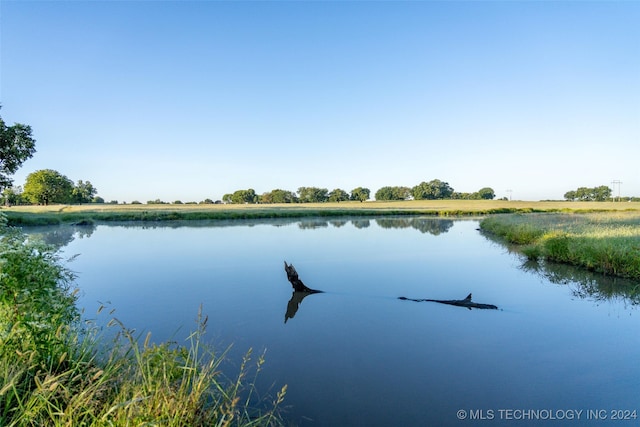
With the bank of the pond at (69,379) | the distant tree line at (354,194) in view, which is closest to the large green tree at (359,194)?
the distant tree line at (354,194)

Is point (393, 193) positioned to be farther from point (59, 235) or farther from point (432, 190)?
point (59, 235)

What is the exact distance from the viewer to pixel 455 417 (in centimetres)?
424

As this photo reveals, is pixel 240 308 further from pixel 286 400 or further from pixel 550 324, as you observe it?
pixel 550 324

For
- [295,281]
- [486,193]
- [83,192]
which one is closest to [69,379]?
[295,281]

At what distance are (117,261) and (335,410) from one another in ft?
51.7

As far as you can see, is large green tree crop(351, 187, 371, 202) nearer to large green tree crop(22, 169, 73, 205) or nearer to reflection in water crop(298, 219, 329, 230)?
reflection in water crop(298, 219, 329, 230)

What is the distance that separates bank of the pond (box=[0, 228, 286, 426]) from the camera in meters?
2.76

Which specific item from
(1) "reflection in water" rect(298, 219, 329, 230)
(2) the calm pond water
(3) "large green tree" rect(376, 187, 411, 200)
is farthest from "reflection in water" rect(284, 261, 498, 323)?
(3) "large green tree" rect(376, 187, 411, 200)

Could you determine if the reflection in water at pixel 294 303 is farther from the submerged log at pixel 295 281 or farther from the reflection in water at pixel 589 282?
the reflection in water at pixel 589 282

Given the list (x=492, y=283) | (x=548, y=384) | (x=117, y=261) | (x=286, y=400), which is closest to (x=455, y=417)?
(x=548, y=384)

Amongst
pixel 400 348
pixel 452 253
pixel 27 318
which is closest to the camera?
pixel 27 318

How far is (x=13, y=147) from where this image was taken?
25.8 meters

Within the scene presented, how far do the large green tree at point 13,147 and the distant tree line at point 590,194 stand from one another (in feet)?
449

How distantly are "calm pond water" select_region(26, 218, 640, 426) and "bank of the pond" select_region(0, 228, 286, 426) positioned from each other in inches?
52.8
